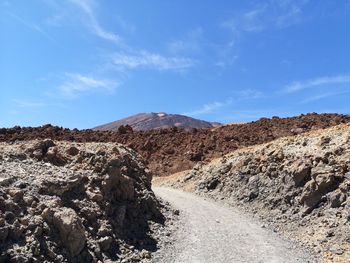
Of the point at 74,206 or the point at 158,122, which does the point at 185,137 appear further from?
the point at 158,122

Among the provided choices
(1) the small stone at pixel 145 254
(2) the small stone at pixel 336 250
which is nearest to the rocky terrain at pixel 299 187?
(2) the small stone at pixel 336 250

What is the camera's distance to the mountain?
572ft

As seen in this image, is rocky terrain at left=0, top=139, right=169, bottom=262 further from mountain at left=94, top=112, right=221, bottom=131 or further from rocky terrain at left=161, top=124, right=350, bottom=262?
mountain at left=94, top=112, right=221, bottom=131

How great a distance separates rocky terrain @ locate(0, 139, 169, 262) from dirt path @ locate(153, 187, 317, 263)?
1130mm

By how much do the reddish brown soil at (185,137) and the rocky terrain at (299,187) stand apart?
11.7 m

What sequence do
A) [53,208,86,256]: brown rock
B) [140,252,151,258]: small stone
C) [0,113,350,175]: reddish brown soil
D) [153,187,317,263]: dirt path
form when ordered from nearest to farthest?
[53,208,86,256]: brown rock → [140,252,151,258]: small stone → [153,187,317,263]: dirt path → [0,113,350,175]: reddish brown soil

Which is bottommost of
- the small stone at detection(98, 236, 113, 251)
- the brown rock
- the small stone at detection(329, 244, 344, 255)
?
the small stone at detection(329, 244, 344, 255)

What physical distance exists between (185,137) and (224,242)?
3147 centimetres

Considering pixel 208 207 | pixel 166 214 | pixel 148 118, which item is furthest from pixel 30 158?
pixel 148 118

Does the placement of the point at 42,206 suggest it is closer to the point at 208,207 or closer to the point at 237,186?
the point at 208,207

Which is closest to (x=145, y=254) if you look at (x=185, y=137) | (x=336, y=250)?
(x=336, y=250)

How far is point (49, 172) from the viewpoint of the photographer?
15.4 meters

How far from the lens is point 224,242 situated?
16.8m

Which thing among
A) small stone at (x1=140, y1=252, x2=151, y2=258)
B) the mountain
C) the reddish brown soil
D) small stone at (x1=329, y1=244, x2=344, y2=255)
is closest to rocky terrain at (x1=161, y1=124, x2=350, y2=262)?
small stone at (x1=329, y1=244, x2=344, y2=255)
